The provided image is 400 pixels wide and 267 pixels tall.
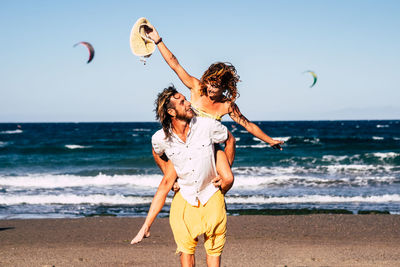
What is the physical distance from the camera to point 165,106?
11.1ft

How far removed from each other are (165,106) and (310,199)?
9186mm

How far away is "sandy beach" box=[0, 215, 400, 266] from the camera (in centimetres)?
605

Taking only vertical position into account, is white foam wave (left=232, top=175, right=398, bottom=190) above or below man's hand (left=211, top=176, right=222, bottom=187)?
below

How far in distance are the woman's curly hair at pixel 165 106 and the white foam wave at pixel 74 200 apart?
8284mm

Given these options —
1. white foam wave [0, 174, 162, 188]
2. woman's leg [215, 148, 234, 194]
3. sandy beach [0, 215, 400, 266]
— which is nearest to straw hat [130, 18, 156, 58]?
woman's leg [215, 148, 234, 194]

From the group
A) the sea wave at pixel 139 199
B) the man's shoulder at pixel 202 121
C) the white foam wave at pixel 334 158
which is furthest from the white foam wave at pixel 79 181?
the man's shoulder at pixel 202 121

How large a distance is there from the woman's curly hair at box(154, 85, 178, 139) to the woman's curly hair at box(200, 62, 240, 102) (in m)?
0.43

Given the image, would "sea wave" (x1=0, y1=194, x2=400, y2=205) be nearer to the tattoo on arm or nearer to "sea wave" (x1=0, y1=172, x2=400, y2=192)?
"sea wave" (x1=0, y1=172, x2=400, y2=192)

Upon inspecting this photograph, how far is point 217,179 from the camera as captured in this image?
3.47 meters

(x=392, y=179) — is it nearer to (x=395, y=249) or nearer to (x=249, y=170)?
(x=249, y=170)

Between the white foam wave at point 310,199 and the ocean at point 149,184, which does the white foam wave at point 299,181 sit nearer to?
the ocean at point 149,184

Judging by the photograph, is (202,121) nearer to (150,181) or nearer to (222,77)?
(222,77)

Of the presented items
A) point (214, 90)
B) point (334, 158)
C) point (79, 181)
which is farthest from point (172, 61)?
point (334, 158)

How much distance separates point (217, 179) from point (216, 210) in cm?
23
